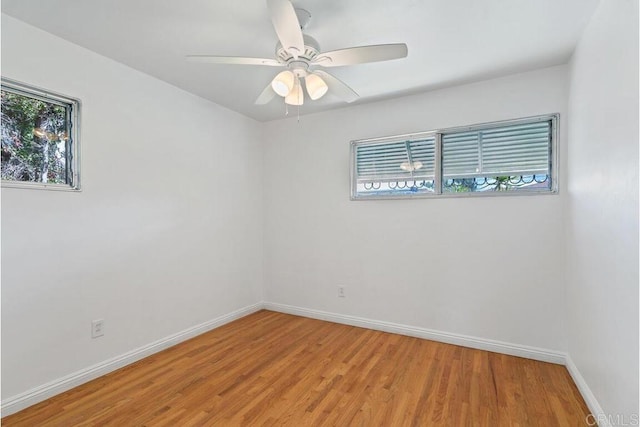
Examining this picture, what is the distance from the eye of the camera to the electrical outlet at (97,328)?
218cm

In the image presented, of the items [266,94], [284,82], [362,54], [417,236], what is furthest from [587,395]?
[266,94]

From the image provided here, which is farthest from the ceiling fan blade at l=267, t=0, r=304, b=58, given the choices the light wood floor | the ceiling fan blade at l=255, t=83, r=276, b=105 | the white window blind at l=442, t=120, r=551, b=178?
the light wood floor

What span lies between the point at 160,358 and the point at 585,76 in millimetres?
3725

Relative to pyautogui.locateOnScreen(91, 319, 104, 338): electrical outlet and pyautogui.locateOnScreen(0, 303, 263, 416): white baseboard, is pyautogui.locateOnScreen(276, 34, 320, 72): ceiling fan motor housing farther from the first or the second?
pyautogui.locateOnScreen(0, 303, 263, 416): white baseboard

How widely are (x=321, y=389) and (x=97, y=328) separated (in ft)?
5.56

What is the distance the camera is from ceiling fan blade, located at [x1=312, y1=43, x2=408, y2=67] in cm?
155

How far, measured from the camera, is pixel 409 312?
2.98 meters

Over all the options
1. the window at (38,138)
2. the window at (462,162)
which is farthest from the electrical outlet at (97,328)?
the window at (462,162)

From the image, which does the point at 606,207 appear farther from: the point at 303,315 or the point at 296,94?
the point at 303,315

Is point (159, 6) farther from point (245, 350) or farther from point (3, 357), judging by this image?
point (245, 350)

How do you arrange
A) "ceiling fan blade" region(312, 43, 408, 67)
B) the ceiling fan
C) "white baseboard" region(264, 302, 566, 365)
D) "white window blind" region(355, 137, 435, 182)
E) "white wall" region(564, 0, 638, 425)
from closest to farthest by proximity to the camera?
"white wall" region(564, 0, 638, 425)
the ceiling fan
"ceiling fan blade" region(312, 43, 408, 67)
"white baseboard" region(264, 302, 566, 365)
"white window blind" region(355, 137, 435, 182)

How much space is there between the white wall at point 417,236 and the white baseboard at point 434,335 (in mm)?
54

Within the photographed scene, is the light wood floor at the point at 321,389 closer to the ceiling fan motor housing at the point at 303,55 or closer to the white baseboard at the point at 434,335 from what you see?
the white baseboard at the point at 434,335

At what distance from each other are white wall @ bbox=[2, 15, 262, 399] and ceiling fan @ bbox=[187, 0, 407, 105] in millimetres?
1080
